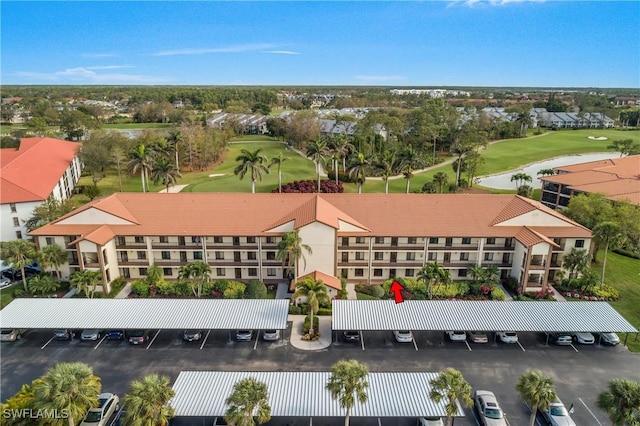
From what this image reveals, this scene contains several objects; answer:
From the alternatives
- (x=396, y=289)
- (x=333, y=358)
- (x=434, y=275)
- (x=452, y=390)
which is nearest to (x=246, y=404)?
(x=452, y=390)

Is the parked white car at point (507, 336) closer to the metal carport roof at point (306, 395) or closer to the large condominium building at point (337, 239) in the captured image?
the large condominium building at point (337, 239)

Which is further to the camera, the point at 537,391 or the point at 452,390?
the point at 537,391

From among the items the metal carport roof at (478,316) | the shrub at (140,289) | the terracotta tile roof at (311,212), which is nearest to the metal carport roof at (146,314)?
the shrub at (140,289)

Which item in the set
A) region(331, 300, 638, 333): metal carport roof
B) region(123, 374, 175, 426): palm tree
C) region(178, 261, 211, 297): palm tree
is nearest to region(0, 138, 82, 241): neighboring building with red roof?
region(178, 261, 211, 297): palm tree

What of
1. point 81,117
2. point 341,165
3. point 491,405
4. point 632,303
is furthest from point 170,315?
point 81,117

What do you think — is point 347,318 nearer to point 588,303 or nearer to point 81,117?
point 588,303

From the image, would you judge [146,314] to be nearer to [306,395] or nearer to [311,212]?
[306,395]

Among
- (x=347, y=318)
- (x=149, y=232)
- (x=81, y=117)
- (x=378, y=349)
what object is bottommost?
(x=378, y=349)
